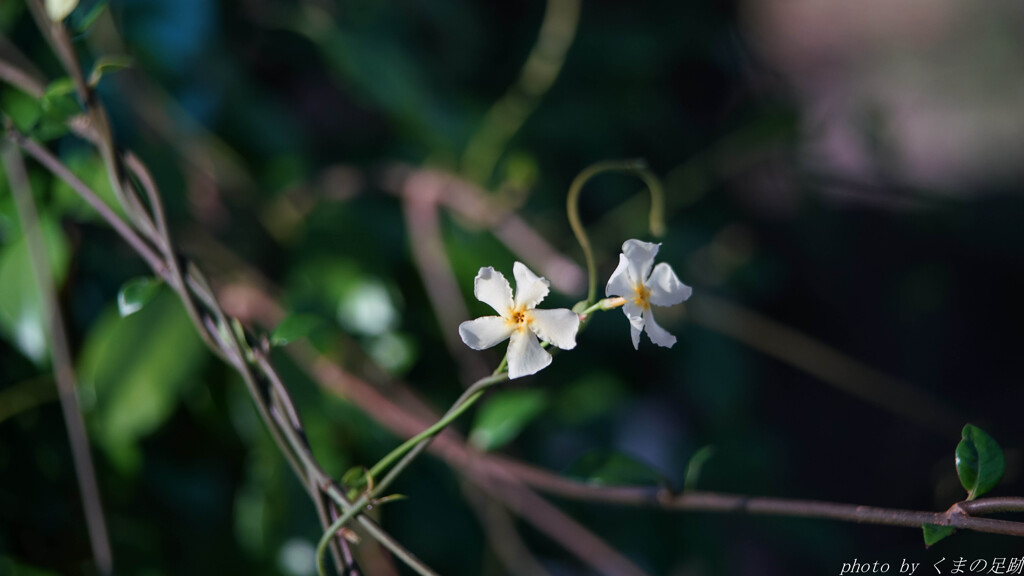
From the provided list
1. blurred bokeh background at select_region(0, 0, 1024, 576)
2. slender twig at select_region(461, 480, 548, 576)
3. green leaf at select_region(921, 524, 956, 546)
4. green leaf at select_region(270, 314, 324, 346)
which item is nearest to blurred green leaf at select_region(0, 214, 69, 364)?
blurred bokeh background at select_region(0, 0, 1024, 576)

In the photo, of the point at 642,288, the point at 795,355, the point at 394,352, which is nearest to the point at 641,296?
the point at 642,288

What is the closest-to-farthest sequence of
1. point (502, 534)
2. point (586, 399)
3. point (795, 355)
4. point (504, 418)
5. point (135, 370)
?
point (504, 418)
point (135, 370)
point (502, 534)
point (586, 399)
point (795, 355)

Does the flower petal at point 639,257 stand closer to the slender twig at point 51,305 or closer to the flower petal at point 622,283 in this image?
the flower petal at point 622,283

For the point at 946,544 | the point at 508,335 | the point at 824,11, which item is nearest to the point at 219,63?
the point at 508,335

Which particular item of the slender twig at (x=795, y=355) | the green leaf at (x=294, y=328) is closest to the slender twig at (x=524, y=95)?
the slender twig at (x=795, y=355)

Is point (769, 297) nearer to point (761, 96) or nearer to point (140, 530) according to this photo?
point (761, 96)

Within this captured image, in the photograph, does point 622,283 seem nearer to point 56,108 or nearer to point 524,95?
point 56,108

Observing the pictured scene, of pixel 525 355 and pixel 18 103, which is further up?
pixel 18 103

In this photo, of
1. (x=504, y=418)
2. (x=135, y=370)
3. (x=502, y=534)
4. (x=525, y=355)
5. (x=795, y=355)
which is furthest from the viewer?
(x=795, y=355)
